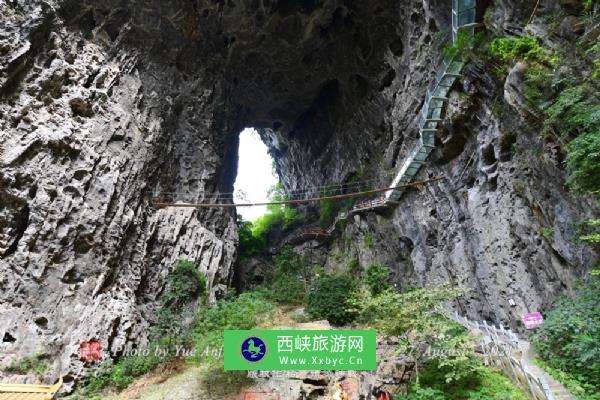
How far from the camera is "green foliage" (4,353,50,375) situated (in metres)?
8.36

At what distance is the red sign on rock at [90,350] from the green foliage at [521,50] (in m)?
13.5

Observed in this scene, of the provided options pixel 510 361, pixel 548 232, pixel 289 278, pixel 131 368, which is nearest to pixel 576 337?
pixel 510 361

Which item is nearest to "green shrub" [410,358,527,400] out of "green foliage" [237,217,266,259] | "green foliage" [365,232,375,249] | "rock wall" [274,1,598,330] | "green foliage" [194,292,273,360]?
"rock wall" [274,1,598,330]

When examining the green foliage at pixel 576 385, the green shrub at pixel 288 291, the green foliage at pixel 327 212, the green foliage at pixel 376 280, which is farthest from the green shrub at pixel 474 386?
the green foliage at pixel 327 212

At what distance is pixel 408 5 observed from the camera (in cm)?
1622

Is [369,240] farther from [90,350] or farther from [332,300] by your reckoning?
[90,350]

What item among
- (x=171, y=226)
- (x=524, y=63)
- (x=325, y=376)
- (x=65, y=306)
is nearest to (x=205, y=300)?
(x=171, y=226)

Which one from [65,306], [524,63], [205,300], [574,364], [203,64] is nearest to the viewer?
[574,364]

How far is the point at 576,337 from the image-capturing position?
21.2ft

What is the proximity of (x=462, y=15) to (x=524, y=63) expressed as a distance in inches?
131

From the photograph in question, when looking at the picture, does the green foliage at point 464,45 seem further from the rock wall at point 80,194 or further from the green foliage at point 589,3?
the rock wall at point 80,194

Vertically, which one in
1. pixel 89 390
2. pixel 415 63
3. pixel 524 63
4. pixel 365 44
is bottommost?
pixel 89 390

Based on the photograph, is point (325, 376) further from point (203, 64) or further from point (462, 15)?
point (203, 64)

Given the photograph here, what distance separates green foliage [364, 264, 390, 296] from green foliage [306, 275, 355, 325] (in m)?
0.77
